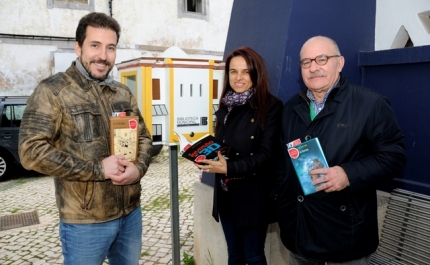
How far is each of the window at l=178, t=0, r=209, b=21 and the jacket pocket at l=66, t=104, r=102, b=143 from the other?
12.4m

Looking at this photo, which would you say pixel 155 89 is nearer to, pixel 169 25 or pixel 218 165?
pixel 218 165

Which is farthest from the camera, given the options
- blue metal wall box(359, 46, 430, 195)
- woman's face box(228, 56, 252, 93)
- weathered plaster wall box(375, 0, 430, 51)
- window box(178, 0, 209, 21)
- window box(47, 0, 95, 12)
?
window box(178, 0, 209, 21)

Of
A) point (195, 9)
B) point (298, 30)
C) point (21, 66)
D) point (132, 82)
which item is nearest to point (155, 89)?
point (132, 82)

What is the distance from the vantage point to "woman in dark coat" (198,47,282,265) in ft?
7.32

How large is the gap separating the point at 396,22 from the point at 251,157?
1855 millimetres

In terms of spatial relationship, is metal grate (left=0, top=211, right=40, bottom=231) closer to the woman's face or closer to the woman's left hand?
the woman's left hand

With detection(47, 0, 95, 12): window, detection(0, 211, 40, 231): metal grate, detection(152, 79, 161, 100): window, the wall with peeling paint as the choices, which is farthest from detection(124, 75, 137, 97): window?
detection(47, 0, 95, 12): window

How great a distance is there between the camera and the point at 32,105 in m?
1.85

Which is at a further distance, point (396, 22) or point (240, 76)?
point (396, 22)

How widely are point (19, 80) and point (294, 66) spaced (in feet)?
36.3

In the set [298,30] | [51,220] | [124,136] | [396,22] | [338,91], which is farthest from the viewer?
[51,220]

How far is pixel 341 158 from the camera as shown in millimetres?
1854

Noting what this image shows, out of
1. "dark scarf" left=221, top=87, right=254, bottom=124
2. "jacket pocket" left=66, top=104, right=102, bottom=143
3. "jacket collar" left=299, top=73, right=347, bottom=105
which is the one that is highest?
"jacket collar" left=299, top=73, right=347, bottom=105

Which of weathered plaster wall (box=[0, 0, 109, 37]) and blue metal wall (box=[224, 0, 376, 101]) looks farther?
weathered plaster wall (box=[0, 0, 109, 37])
